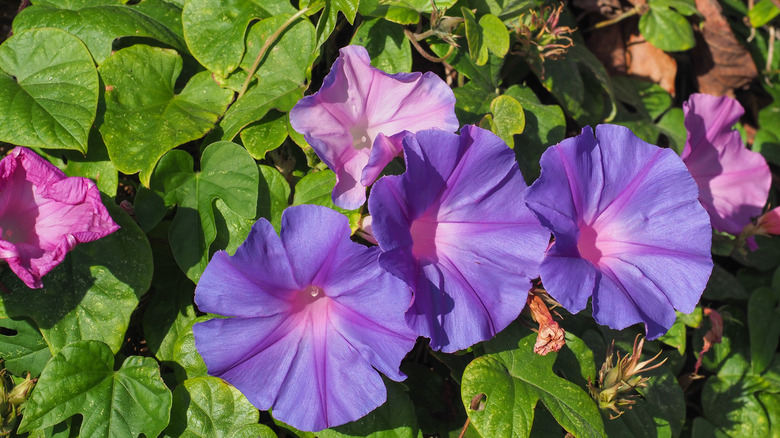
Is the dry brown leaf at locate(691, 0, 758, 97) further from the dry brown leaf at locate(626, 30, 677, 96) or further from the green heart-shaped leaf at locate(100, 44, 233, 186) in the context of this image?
the green heart-shaped leaf at locate(100, 44, 233, 186)

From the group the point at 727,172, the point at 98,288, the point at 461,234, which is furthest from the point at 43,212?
the point at 727,172

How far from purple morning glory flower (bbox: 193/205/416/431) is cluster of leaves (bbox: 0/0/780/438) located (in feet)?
0.74

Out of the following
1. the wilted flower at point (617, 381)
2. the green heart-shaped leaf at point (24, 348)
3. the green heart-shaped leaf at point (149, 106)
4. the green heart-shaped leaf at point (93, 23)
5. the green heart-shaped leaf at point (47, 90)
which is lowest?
the wilted flower at point (617, 381)

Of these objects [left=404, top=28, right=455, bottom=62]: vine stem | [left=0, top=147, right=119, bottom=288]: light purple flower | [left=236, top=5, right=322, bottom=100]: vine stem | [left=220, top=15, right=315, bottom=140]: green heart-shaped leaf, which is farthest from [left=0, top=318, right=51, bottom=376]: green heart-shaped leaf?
[left=404, top=28, right=455, bottom=62]: vine stem

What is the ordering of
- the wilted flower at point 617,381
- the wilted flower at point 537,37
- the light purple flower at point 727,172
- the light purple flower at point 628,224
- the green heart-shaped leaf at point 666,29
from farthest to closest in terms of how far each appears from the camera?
the green heart-shaped leaf at point 666,29, the light purple flower at point 727,172, the wilted flower at point 537,37, the wilted flower at point 617,381, the light purple flower at point 628,224

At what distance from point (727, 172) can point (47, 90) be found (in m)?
2.25

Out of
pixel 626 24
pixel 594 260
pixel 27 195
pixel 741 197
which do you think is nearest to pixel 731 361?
pixel 741 197

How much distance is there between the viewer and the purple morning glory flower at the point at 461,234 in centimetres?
133

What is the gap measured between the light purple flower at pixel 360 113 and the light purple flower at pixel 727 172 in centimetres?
115

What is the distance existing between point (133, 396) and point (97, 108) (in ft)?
2.50

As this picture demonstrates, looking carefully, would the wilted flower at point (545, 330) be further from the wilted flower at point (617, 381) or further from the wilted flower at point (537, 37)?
the wilted flower at point (537, 37)

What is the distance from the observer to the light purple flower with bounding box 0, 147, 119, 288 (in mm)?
1371

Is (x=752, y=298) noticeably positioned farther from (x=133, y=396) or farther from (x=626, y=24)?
(x=133, y=396)

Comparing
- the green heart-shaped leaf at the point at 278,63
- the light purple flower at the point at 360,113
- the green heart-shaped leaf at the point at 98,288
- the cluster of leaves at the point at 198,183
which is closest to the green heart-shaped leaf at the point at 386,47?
the cluster of leaves at the point at 198,183
